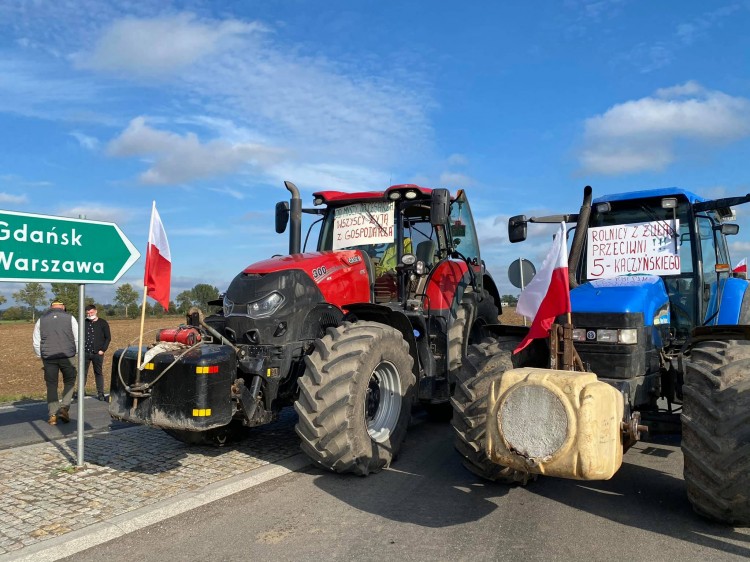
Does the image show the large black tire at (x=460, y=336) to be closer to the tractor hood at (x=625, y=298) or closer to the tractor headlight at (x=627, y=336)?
the tractor hood at (x=625, y=298)

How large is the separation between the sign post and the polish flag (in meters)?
4.06

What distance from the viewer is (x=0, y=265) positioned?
5012 millimetres

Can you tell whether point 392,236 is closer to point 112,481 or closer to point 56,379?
point 112,481

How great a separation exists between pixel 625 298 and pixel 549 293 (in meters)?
1.05

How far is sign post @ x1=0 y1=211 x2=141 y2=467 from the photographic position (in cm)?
513

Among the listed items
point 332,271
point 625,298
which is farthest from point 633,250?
point 332,271

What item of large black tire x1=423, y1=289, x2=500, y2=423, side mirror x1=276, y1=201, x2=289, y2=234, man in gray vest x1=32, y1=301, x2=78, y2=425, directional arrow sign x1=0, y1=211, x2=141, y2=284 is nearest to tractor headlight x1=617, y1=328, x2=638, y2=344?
large black tire x1=423, y1=289, x2=500, y2=423

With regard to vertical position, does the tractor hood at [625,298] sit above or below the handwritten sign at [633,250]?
below

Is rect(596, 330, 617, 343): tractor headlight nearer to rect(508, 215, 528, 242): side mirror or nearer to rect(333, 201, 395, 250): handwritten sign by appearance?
rect(508, 215, 528, 242): side mirror

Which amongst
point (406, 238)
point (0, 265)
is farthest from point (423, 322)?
point (0, 265)

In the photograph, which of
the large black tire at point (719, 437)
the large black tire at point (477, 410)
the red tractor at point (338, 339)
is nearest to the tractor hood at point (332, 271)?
the red tractor at point (338, 339)

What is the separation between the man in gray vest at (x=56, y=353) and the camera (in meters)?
8.19

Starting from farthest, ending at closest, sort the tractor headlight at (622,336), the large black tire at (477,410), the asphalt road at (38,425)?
the asphalt road at (38,425) → the tractor headlight at (622,336) → the large black tire at (477,410)

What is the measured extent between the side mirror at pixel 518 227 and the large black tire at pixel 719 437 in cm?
271
